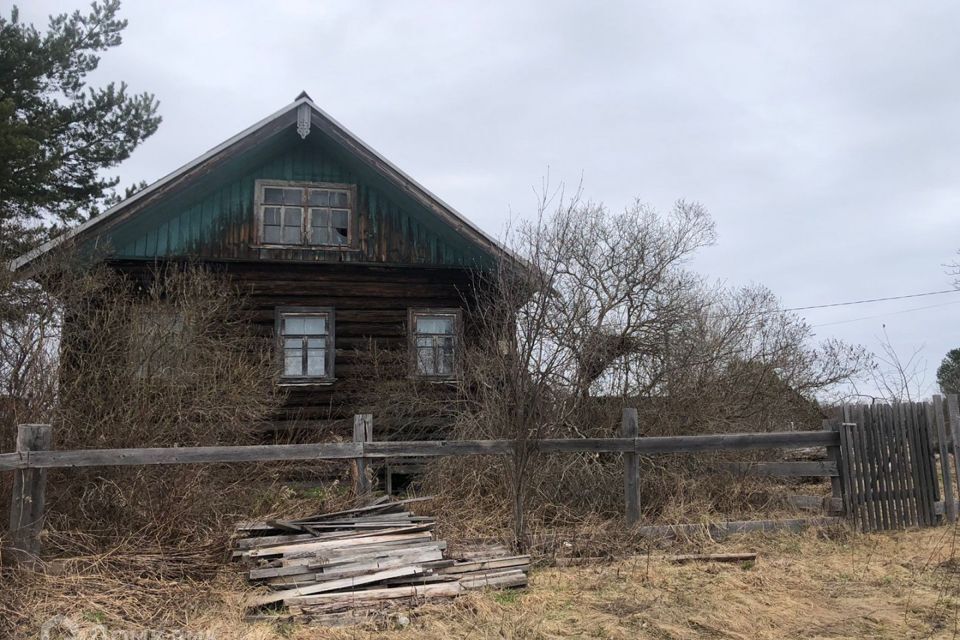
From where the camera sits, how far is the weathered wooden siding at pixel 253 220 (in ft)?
39.7

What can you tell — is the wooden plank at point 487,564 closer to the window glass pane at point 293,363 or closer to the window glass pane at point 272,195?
the window glass pane at point 293,363

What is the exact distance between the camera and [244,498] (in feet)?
25.5

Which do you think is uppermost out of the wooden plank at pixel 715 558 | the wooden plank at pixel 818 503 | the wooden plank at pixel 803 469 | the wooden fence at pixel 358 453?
the wooden fence at pixel 358 453

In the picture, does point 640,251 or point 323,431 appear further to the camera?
point 640,251

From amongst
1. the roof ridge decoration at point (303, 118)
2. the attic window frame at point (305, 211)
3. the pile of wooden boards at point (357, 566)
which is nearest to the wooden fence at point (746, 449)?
the pile of wooden boards at point (357, 566)

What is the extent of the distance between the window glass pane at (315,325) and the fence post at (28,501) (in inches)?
262

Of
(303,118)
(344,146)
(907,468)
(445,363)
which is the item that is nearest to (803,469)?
(907,468)

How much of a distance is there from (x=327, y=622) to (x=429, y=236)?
29.1 ft

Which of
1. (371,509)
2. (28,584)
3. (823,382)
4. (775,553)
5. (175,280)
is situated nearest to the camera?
(28,584)

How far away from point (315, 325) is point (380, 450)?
5.95 m

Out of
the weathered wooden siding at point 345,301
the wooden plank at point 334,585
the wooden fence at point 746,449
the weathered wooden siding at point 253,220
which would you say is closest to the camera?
the wooden plank at point 334,585

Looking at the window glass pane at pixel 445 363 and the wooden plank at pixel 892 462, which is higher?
the window glass pane at pixel 445 363

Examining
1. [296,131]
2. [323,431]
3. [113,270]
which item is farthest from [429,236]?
[113,270]

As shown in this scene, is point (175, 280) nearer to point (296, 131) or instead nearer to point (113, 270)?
point (113, 270)
